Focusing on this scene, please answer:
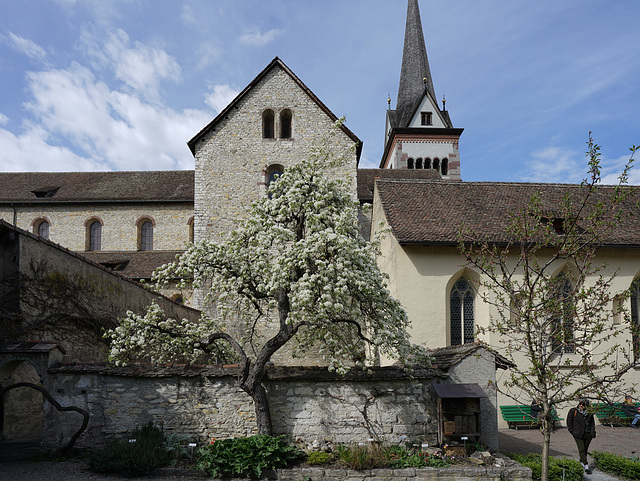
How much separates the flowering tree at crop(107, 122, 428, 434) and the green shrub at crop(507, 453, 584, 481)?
296cm

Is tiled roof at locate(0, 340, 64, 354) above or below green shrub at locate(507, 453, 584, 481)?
above

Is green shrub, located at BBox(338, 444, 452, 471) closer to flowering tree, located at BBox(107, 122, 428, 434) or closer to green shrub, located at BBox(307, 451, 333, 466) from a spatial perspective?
green shrub, located at BBox(307, 451, 333, 466)

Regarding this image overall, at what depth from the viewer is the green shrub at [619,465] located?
972 cm

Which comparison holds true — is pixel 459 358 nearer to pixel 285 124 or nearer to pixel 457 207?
pixel 457 207

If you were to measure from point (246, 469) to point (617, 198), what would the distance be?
7.35m

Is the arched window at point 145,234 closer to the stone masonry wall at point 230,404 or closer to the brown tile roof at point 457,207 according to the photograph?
the brown tile roof at point 457,207

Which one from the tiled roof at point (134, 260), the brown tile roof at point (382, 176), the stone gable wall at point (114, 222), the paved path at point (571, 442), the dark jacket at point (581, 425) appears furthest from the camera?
the stone gable wall at point (114, 222)

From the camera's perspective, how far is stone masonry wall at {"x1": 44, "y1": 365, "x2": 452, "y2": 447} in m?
9.91

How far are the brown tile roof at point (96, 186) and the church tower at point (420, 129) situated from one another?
21052 mm

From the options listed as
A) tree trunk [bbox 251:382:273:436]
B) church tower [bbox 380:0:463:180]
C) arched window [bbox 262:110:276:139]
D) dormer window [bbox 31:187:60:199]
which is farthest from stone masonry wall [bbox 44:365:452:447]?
church tower [bbox 380:0:463:180]

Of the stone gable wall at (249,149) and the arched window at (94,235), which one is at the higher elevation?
the stone gable wall at (249,149)

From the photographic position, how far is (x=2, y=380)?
10.9m

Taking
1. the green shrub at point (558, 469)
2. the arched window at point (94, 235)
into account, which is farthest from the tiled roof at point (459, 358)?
the arched window at point (94, 235)

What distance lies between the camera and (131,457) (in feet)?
29.0
